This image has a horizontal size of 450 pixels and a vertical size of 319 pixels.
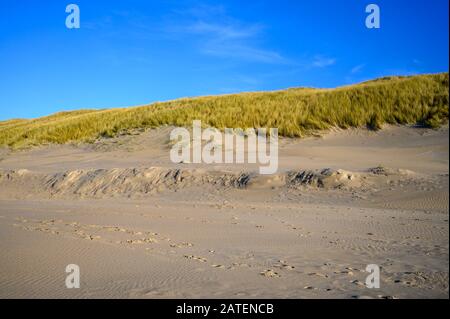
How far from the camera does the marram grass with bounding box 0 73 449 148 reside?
58.5 feet

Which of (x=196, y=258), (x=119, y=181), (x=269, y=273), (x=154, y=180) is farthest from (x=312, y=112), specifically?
(x=269, y=273)

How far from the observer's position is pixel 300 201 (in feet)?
35.4

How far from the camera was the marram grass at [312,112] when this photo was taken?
1783cm

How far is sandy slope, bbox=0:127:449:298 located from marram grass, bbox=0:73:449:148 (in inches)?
58.2

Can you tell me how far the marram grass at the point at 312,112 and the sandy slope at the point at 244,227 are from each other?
148 cm

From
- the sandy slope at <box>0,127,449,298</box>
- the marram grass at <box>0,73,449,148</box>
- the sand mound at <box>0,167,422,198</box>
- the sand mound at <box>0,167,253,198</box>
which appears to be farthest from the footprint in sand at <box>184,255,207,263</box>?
the marram grass at <box>0,73,449,148</box>

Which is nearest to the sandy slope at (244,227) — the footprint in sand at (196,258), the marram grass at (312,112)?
the footprint in sand at (196,258)

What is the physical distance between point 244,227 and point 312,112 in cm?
1380

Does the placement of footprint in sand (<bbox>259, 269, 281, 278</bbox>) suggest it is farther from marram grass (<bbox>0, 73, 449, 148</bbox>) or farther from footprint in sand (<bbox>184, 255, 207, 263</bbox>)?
marram grass (<bbox>0, 73, 449, 148</bbox>)

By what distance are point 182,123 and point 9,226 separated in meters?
14.8

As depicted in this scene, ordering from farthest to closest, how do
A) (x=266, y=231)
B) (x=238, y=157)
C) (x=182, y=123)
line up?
(x=182, y=123)
(x=238, y=157)
(x=266, y=231)

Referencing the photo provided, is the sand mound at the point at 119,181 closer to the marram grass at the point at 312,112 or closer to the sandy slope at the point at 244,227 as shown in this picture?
the sandy slope at the point at 244,227
